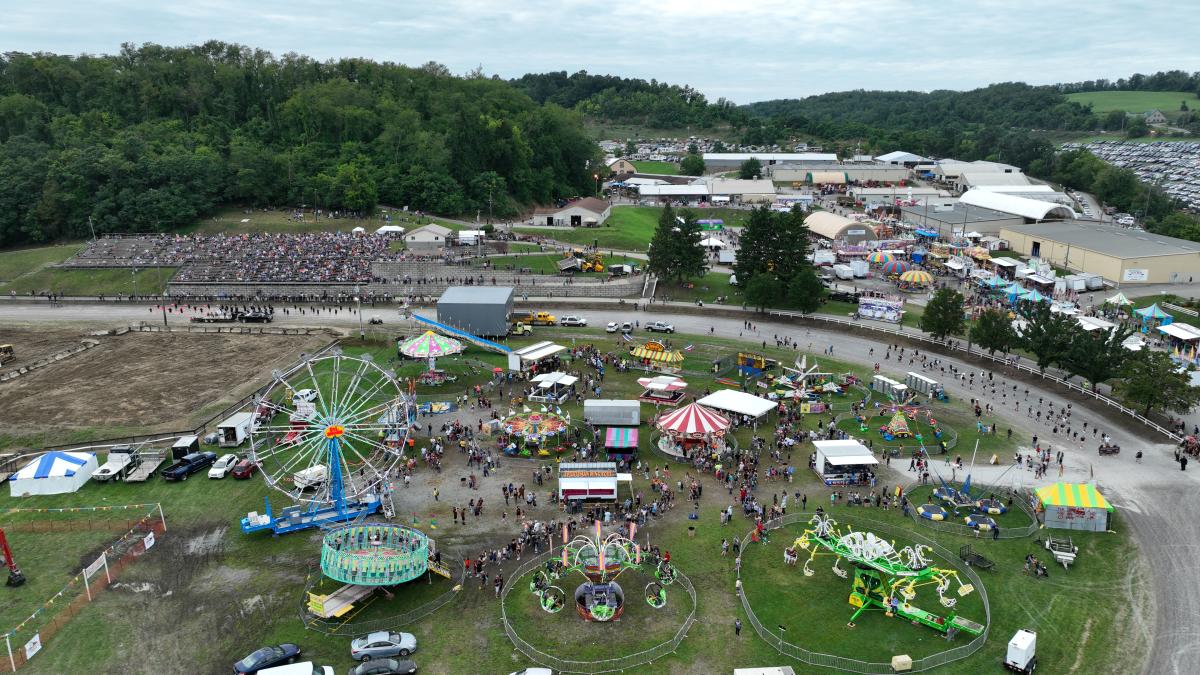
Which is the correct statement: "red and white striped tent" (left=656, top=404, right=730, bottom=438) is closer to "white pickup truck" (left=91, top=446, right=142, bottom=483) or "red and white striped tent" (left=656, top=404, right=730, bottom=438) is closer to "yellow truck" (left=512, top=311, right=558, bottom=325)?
"yellow truck" (left=512, top=311, right=558, bottom=325)

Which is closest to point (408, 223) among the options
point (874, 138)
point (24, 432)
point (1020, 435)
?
point (24, 432)

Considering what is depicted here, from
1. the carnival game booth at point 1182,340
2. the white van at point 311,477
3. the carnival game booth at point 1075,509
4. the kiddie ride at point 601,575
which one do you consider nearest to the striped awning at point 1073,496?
the carnival game booth at point 1075,509

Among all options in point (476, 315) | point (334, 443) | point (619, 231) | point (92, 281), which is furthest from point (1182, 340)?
point (92, 281)

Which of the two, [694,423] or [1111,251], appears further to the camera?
[1111,251]

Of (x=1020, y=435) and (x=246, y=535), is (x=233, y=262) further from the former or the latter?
(x=1020, y=435)

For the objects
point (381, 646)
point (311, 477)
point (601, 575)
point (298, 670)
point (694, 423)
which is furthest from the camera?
point (694, 423)

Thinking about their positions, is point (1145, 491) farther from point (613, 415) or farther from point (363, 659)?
point (363, 659)

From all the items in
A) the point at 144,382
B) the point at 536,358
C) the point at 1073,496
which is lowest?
the point at 144,382
